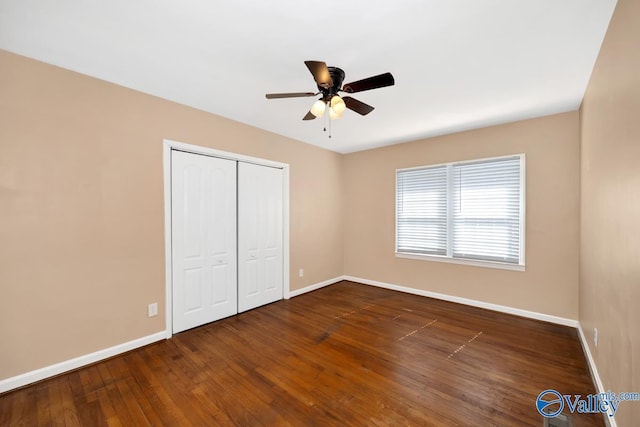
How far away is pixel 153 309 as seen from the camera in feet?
9.42

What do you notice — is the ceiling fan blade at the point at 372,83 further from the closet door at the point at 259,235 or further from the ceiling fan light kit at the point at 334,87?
the closet door at the point at 259,235

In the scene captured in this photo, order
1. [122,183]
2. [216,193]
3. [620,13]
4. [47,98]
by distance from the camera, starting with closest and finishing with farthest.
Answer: [620,13] → [47,98] → [122,183] → [216,193]

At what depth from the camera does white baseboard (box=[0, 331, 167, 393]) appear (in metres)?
2.09

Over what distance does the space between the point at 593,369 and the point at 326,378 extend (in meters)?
2.29

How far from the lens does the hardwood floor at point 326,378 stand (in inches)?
72.2

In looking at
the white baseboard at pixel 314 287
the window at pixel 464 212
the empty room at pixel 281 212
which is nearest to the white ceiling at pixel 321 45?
the empty room at pixel 281 212

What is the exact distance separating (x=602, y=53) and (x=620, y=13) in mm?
553

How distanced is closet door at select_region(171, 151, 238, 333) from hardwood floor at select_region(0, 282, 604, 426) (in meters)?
0.26

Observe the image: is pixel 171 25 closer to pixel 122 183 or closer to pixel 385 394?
pixel 122 183

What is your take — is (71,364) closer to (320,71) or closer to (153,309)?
(153,309)

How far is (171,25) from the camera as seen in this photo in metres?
1.82

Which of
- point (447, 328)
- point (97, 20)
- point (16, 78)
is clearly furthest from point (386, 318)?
point (16, 78)

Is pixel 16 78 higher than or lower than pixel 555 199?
higher

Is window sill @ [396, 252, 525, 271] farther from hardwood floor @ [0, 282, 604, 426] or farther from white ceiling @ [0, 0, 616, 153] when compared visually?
white ceiling @ [0, 0, 616, 153]
